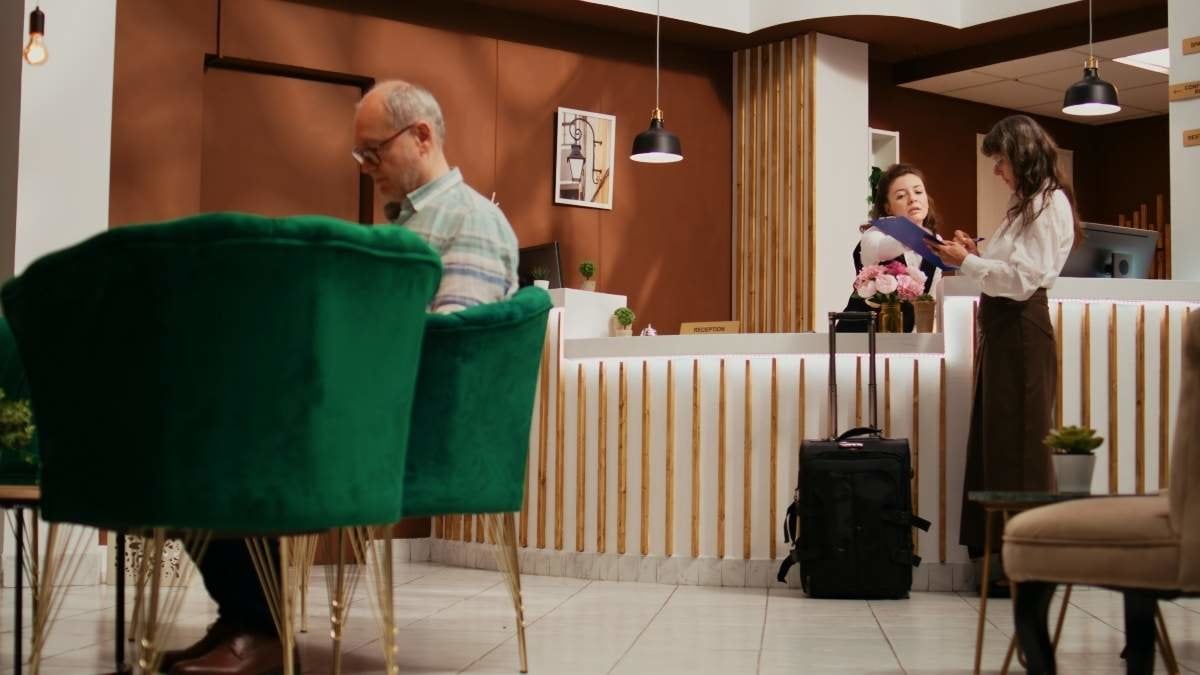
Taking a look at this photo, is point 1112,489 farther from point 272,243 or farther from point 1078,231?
point 272,243

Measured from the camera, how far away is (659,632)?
4.11 meters

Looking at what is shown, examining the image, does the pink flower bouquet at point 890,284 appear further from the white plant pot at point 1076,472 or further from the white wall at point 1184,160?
the white plant pot at point 1076,472

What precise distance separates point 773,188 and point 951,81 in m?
1.75

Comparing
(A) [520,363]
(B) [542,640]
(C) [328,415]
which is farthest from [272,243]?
(B) [542,640]

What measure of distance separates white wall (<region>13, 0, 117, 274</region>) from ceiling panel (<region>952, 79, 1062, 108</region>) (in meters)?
6.23

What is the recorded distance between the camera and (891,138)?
9.44 meters

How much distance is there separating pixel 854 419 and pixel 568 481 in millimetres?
1318

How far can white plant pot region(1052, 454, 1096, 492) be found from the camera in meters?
2.88

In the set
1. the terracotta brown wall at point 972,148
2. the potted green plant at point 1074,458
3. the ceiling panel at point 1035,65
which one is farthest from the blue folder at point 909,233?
the terracotta brown wall at point 972,148

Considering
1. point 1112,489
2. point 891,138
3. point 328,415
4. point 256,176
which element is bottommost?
point 1112,489

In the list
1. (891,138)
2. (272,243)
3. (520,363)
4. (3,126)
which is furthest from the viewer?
(891,138)

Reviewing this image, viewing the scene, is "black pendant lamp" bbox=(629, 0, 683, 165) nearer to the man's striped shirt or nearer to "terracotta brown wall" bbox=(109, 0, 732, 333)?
"terracotta brown wall" bbox=(109, 0, 732, 333)

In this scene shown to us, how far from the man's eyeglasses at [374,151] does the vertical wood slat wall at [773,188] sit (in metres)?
5.47

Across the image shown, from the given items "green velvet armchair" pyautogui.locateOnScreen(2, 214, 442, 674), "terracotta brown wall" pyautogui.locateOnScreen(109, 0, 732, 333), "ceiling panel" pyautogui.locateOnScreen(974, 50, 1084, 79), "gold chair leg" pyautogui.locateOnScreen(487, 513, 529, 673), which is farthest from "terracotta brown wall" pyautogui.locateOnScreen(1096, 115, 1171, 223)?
"green velvet armchair" pyautogui.locateOnScreen(2, 214, 442, 674)
